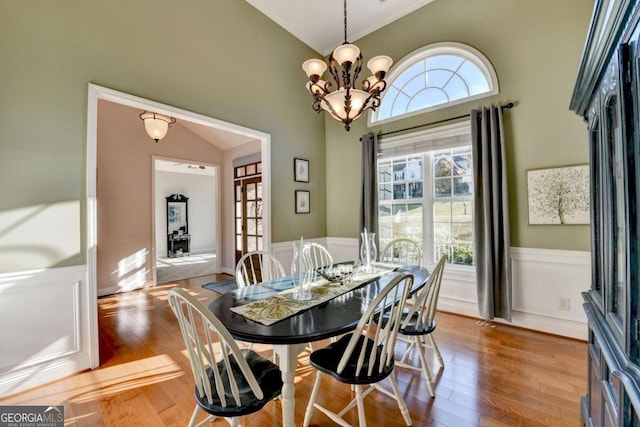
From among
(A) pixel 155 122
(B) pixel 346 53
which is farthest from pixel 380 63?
(A) pixel 155 122

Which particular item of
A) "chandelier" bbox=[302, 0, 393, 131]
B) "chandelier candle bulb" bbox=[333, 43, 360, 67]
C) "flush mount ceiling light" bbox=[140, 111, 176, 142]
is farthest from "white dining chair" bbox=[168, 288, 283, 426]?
"flush mount ceiling light" bbox=[140, 111, 176, 142]

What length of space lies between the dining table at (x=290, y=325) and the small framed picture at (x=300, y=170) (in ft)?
8.51

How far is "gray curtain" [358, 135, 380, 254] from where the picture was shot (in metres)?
3.98

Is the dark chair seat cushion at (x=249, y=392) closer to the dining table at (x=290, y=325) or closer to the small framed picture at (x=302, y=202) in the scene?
the dining table at (x=290, y=325)

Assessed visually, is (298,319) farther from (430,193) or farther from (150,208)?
(150,208)

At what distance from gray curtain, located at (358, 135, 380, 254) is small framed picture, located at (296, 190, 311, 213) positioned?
92 centimetres

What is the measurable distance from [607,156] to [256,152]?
498cm

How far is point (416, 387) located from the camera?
201 cm

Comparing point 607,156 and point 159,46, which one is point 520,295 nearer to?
point 607,156

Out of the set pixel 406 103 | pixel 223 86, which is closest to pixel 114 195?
pixel 223 86

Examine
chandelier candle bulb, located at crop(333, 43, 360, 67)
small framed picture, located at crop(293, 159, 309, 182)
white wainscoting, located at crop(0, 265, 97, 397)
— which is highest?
chandelier candle bulb, located at crop(333, 43, 360, 67)

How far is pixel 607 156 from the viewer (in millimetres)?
1093

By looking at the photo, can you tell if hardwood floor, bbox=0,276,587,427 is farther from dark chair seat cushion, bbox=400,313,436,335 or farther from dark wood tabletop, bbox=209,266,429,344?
dark wood tabletop, bbox=209,266,429,344

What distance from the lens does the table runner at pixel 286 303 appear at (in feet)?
4.76
